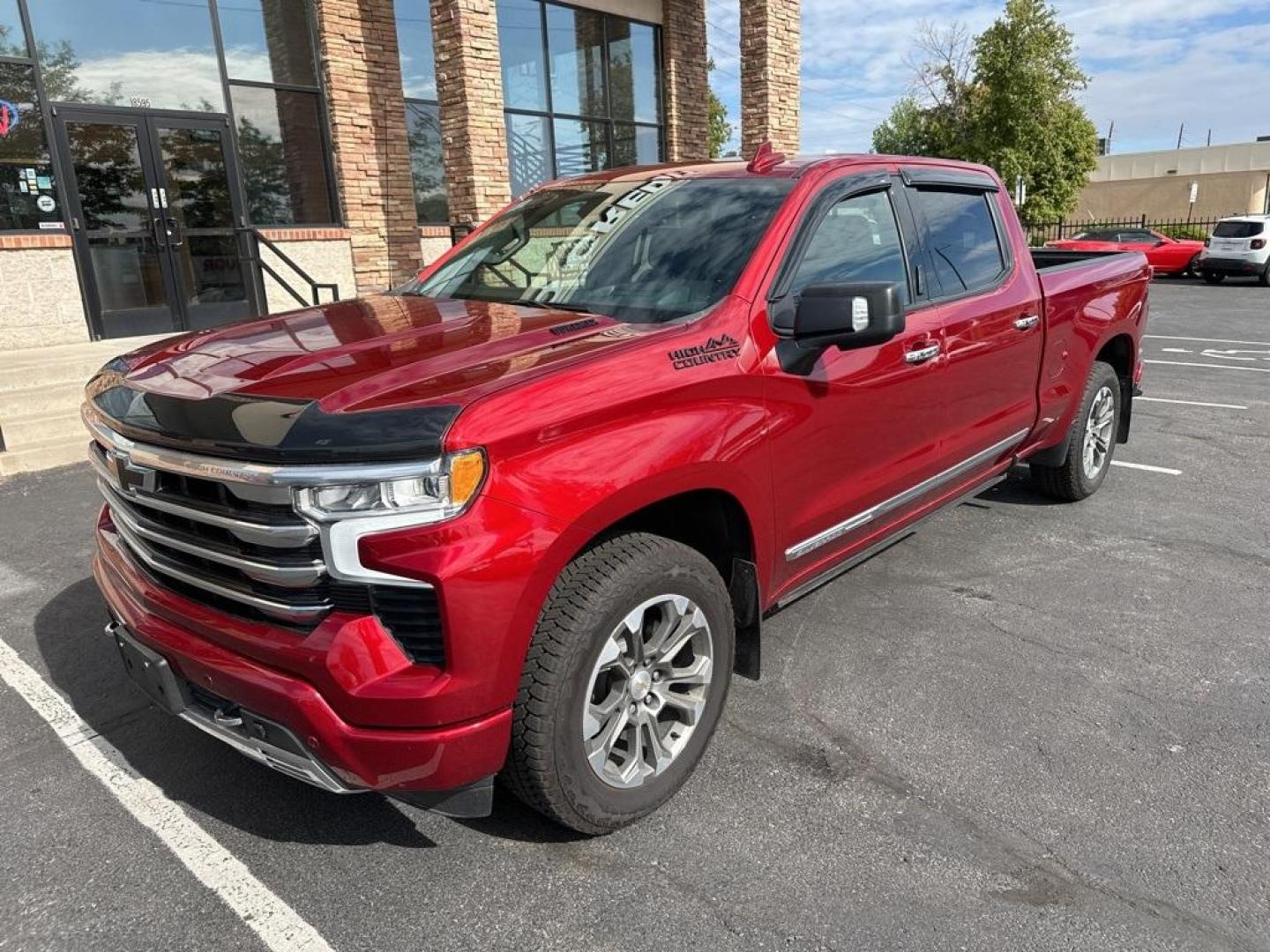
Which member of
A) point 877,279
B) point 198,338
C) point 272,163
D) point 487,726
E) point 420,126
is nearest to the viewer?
point 487,726

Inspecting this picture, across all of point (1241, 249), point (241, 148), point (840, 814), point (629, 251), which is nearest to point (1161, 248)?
point (1241, 249)

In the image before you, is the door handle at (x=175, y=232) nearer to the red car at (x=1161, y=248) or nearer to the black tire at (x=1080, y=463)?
the black tire at (x=1080, y=463)

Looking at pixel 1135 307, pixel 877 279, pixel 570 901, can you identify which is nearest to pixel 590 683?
pixel 570 901

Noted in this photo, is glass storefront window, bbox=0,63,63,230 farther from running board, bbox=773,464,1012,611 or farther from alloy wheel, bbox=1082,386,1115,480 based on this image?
alloy wheel, bbox=1082,386,1115,480

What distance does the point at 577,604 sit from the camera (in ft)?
7.73

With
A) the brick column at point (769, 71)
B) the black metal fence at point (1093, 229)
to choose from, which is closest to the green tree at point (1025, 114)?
the black metal fence at point (1093, 229)

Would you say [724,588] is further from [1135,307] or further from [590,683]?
[1135,307]

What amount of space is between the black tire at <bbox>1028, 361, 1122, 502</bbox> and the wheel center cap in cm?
367

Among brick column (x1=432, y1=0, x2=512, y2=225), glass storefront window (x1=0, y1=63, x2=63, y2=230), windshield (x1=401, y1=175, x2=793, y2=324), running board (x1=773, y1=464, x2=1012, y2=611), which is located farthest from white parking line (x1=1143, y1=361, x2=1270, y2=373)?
glass storefront window (x1=0, y1=63, x2=63, y2=230)

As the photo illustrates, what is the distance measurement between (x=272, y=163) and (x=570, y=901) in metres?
11.2

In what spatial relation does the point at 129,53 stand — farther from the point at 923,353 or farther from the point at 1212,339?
the point at 1212,339

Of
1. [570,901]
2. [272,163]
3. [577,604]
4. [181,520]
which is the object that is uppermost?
[272,163]

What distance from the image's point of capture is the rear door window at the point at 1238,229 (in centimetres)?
2228

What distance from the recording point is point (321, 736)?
7.07 ft
